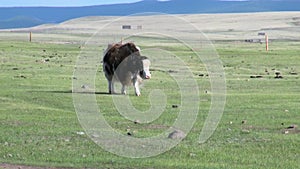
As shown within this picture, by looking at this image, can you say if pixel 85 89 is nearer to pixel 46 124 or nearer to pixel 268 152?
pixel 46 124

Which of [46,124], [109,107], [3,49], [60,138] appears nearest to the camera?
[60,138]

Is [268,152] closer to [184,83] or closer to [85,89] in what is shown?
[85,89]

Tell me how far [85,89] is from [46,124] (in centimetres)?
978

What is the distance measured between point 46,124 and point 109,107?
14.7 ft

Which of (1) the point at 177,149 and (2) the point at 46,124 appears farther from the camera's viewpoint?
(2) the point at 46,124

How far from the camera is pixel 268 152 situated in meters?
17.4

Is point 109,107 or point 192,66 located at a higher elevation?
point 109,107

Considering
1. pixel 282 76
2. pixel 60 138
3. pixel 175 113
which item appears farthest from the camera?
pixel 282 76

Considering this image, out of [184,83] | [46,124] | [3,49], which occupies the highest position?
[46,124]

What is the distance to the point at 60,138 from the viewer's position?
19.0 metres

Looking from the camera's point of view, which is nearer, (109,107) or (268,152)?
(268,152)

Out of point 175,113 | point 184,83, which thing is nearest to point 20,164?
point 175,113

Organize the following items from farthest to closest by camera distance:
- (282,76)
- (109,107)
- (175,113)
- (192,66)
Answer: (192,66) < (282,76) < (109,107) < (175,113)

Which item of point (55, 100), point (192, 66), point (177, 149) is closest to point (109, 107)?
point (55, 100)
